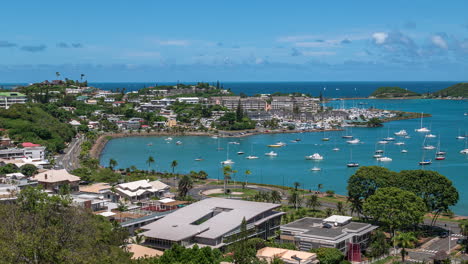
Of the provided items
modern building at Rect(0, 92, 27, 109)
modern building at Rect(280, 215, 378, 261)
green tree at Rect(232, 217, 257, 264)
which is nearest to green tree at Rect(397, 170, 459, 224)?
modern building at Rect(280, 215, 378, 261)

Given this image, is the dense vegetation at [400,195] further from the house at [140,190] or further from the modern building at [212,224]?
the house at [140,190]

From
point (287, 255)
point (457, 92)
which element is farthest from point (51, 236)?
point (457, 92)

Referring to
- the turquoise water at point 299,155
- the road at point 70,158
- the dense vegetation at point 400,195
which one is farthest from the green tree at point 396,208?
the road at point 70,158

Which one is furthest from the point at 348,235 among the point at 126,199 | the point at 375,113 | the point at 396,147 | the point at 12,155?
the point at 375,113

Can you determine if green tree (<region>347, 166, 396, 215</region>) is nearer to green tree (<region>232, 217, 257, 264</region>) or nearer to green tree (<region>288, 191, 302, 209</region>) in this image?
green tree (<region>288, 191, 302, 209</region>)

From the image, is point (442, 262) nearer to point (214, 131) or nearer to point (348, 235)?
point (348, 235)

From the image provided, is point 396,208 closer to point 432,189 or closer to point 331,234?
point 432,189
